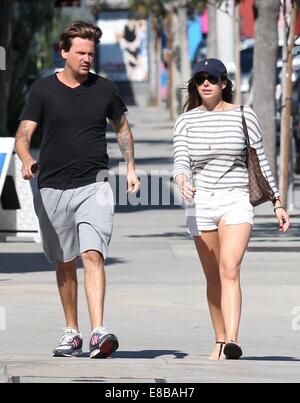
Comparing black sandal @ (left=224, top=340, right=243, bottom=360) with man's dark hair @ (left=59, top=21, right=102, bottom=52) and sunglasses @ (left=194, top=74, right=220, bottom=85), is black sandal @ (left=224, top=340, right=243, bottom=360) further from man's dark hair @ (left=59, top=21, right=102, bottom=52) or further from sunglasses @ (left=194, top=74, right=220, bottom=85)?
man's dark hair @ (left=59, top=21, right=102, bottom=52)

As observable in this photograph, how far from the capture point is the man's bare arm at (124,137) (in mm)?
10125

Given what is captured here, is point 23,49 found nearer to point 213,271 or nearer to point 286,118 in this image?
point 286,118

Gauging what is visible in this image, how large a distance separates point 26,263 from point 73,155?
5.49 m

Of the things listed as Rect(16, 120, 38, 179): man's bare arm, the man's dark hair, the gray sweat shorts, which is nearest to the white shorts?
the gray sweat shorts

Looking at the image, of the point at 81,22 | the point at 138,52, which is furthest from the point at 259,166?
the point at 138,52

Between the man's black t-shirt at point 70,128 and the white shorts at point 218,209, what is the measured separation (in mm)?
641

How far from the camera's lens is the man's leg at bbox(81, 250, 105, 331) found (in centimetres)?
976

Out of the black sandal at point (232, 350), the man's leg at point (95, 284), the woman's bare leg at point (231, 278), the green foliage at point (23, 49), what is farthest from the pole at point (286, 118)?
the green foliage at point (23, 49)

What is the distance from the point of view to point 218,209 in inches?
385

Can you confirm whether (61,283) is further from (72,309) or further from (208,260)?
(208,260)

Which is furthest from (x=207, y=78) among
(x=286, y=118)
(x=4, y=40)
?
(x=4, y=40)

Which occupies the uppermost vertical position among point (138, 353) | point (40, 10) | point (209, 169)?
point (40, 10)
